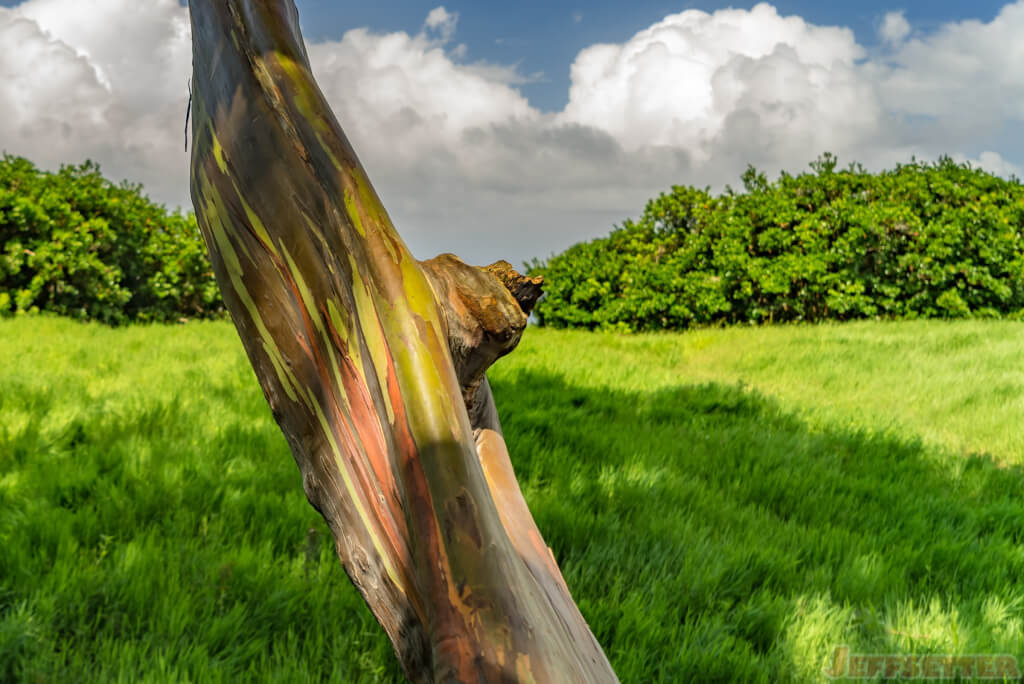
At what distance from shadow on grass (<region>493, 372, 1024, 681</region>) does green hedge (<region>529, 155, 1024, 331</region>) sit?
6303mm

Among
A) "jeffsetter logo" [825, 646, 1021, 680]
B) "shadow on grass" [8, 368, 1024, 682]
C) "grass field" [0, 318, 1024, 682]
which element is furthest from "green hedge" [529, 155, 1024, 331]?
"jeffsetter logo" [825, 646, 1021, 680]

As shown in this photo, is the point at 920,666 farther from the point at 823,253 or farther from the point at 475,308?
the point at 823,253

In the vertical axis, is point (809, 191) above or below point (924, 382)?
above

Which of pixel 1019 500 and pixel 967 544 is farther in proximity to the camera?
pixel 1019 500

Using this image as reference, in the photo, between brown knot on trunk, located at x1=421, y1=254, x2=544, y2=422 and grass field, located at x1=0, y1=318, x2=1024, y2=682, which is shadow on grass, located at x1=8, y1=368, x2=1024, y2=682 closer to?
grass field, located at x1=0, y1=318, x2=1024, y2=682

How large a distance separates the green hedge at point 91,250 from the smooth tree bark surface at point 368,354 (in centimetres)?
927

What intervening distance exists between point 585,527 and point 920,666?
1307mm

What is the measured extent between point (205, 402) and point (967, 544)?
461 cm

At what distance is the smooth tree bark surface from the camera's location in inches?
28.9

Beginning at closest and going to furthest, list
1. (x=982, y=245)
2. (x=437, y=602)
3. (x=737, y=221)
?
(x=437, y=602), (x=982, y=245), (x=737, y=221)

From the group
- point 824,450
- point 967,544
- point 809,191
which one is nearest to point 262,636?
point 967,544

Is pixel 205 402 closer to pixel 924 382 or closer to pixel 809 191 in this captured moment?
pixel 924 382

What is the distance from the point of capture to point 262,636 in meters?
2.09

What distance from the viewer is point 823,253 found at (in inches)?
406
